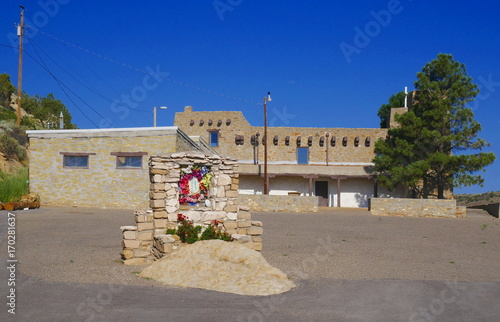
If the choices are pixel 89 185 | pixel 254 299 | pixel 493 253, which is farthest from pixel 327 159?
pixel 254 299

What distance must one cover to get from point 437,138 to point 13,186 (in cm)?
2551

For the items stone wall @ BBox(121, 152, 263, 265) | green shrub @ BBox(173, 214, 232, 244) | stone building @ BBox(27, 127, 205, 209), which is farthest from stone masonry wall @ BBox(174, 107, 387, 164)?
green shrub @ BBox(173, 214, 232, 244)

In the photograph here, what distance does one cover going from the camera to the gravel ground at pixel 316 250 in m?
9.83

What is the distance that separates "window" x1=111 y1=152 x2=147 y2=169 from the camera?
25.7 metres

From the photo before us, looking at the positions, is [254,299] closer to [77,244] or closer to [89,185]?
[77,244]

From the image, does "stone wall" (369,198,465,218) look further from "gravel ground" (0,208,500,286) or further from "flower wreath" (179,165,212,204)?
"flower wreath" (179,165,212,204)

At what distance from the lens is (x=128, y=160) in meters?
25.9

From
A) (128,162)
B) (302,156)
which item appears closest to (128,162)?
(128,162)

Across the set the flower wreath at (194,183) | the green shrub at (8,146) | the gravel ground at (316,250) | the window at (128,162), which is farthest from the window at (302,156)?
the flower wreath at (194,183)

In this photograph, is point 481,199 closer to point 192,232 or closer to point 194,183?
point 194,183

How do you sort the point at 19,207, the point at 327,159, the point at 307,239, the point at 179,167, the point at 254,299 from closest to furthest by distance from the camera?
the point at 254,299 < the point at 179,167 < the point at 307,239 < the point at 19,207 < the point at 327,159

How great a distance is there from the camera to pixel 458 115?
107 ft

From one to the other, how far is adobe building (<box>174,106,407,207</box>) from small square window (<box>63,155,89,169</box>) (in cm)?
1341

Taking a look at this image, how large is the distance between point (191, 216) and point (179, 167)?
116cm
